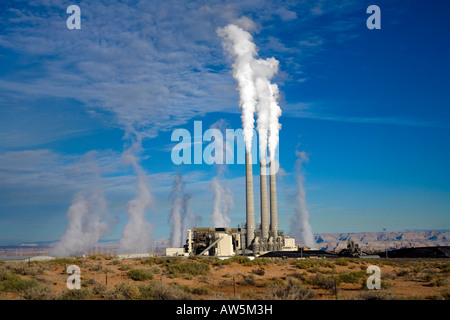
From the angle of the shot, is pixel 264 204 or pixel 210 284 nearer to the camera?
pixel 210 284

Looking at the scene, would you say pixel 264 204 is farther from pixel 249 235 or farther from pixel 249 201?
pixel 249 235

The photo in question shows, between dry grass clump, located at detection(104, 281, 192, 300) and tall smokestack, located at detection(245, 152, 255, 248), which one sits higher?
tall smokestack, located at detection(245, 152, 255, 248)

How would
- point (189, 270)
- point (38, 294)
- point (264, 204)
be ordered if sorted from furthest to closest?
point (264, 204), point (189, 270), point (38, 294)

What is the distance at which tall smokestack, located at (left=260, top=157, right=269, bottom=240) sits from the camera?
7831cm

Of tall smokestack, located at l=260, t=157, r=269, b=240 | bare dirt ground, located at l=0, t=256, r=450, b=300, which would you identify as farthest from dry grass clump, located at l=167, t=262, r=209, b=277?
tall smokestack, located at l=260, t=157, r=269, b=240

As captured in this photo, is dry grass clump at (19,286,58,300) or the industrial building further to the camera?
the industrial building

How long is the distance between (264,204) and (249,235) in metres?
7.02

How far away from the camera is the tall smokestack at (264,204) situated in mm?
78312

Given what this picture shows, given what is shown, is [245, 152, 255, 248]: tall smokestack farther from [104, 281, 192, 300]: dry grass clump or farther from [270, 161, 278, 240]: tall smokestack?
[104, 281, 192, 300]: dry grass clump

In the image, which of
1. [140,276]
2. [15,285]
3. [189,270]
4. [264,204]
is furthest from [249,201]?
[15,285]

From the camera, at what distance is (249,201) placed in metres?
76.8

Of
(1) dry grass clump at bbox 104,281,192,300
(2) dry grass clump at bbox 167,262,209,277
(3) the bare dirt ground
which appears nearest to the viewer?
(1) dry grass clump at bbox 104,281,192,300
